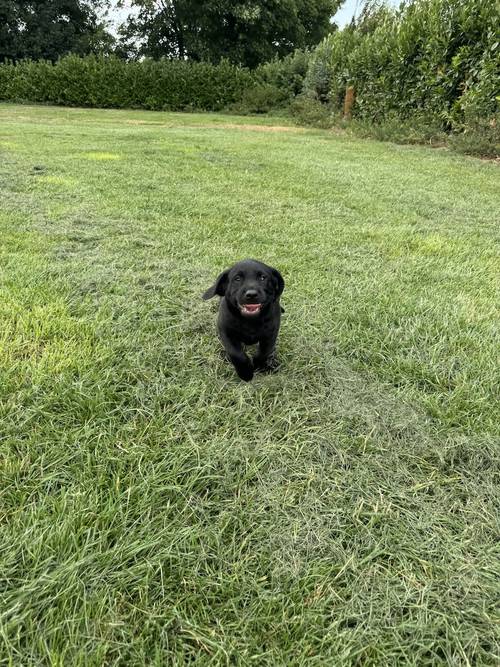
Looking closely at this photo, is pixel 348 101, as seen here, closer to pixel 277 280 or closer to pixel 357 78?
pixel 357 78

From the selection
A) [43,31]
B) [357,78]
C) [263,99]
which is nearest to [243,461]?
[357,78]

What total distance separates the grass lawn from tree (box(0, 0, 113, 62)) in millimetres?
36245

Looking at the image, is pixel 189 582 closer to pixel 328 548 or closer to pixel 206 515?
pixel 206 515

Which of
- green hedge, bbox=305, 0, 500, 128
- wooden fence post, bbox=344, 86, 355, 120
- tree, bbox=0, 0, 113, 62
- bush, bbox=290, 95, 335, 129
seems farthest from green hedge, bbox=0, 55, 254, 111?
wooden fence post, bbox=344, 86, 355, 120

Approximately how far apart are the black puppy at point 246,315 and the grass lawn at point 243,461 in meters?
0.15

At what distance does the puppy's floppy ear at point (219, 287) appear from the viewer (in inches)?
87.9

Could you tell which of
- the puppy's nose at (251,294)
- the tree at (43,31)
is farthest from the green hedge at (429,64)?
the tree at (43,31)

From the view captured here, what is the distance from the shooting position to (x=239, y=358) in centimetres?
217

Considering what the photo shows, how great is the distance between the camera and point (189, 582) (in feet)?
4.26

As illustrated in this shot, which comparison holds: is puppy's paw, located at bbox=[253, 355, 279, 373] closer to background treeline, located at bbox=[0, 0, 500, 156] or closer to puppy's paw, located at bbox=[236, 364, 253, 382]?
puppy's paw, located at bbox=[236, 364, 253, 382]

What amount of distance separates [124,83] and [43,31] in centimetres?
1396

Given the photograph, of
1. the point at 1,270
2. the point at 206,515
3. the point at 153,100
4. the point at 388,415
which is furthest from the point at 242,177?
the point at 153,100

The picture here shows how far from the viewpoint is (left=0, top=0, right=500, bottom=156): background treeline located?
10071 mm

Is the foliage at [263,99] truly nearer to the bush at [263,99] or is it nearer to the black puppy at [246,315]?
the bush at [263,99]
